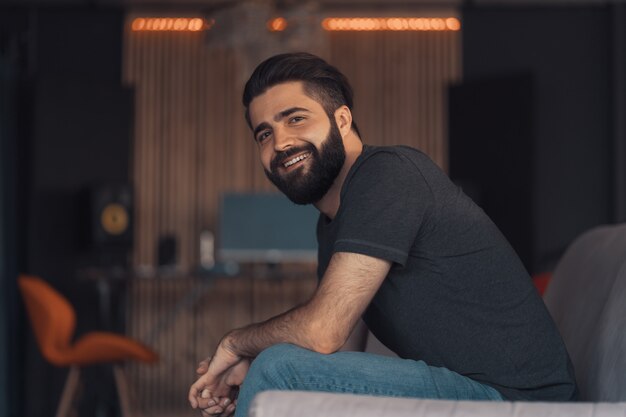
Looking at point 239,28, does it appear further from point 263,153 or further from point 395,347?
point 395,347

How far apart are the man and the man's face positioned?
133 mm

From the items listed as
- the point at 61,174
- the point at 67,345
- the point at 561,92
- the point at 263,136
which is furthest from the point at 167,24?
the point at 263,136

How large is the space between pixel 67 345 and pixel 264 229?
80.5 inches

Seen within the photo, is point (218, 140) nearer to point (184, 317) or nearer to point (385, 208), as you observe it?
point (184, 317)

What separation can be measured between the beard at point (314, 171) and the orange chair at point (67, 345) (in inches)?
134

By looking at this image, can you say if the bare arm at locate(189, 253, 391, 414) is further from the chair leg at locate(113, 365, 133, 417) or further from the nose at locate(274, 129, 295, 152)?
the chair leg at locate(113, 365, 133, 417)

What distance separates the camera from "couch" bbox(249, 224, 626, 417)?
1406 millimetres

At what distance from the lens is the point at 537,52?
7.77 m

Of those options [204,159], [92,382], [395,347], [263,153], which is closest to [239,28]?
[204,159]

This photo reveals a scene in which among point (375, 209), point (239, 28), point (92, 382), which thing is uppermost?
point (239, 28)

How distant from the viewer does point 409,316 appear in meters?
1.91

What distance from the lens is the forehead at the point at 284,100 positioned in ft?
7.13

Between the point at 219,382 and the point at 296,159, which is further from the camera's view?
the point at 296,159

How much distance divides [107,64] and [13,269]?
2.09 m
